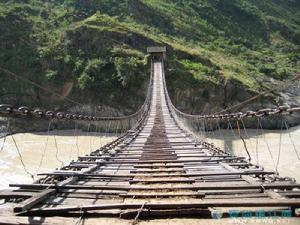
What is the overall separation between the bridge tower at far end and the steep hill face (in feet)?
2.72

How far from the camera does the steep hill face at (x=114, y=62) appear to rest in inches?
1405

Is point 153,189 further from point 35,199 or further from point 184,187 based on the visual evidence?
point 35,199

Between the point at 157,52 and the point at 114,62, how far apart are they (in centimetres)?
519

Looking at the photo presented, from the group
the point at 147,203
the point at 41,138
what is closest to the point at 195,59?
the point at 41,138

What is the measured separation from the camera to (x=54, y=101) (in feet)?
118

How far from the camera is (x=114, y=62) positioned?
3756 cm

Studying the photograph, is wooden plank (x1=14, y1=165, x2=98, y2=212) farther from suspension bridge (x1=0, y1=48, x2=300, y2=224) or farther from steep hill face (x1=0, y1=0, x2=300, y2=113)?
steep hill face (x1=0, y1=0, x2=300, y2=113)

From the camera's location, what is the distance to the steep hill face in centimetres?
3569

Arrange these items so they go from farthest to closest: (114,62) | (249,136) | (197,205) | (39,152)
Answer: (114,62) → (249,136) → (39,152) → (197,205)

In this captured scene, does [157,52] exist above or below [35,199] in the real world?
above

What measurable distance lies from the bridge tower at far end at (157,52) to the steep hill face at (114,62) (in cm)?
83

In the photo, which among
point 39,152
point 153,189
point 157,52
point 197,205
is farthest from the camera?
point 157,52

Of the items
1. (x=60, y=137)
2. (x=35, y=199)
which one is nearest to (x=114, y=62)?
(x=60, y=137)

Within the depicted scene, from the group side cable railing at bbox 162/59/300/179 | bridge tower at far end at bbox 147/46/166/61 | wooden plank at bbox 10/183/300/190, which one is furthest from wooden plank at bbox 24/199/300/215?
bridge tower at far end at bbox 147/46/166/61
